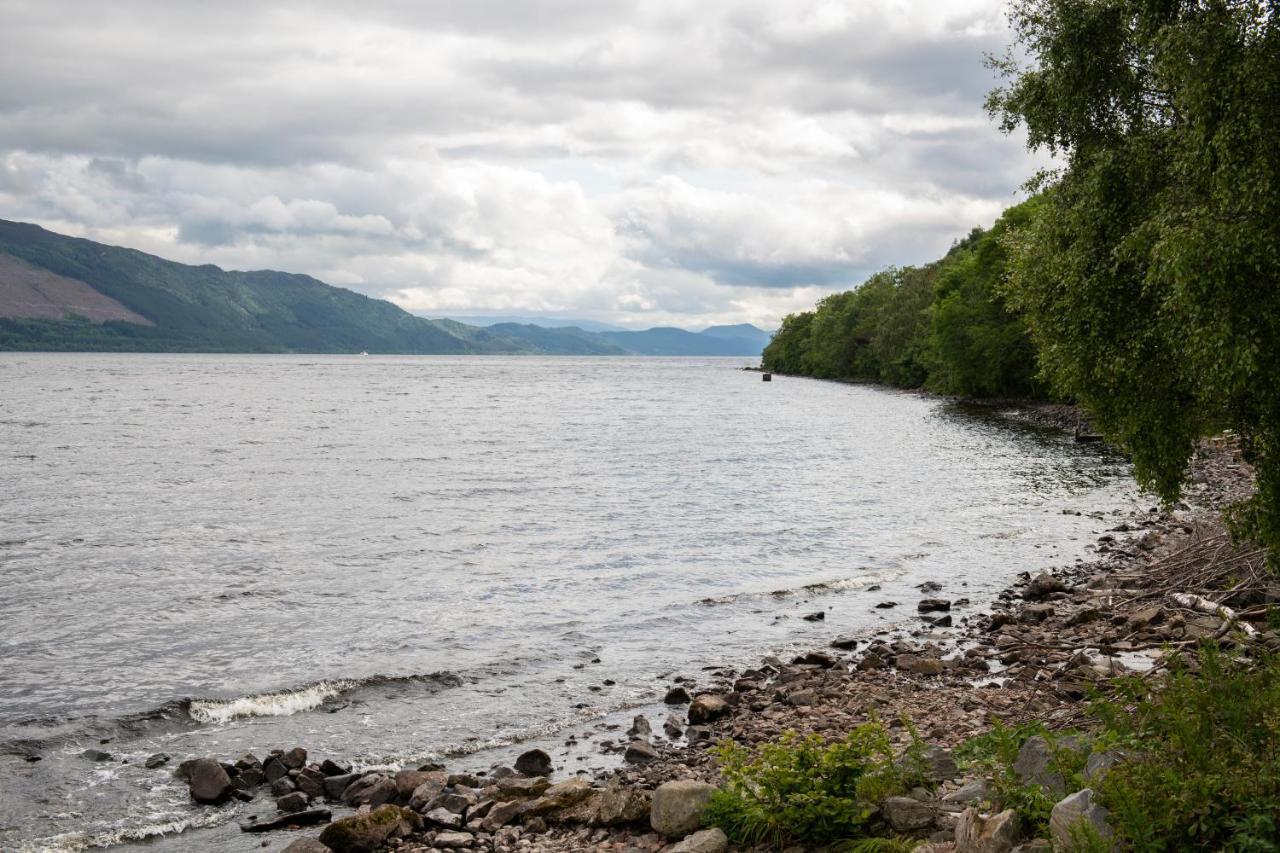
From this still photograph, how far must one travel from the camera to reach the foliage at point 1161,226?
45.0ft

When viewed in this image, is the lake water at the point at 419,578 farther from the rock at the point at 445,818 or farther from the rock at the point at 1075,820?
the rock at the point at 1075,820

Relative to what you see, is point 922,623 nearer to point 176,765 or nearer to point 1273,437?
point 1273,437

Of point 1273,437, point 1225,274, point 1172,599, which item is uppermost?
point 1225,274

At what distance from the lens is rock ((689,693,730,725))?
17094 mm

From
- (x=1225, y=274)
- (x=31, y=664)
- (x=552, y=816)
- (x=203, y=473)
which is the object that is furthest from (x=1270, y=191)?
(x=203, y=473)

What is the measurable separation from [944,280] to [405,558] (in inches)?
4246

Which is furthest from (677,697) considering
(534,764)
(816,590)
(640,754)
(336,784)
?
(816,590)

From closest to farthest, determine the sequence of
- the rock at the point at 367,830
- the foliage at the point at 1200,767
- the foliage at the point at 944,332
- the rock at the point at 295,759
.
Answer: the foliage at the point at 1200,767 < the rock at the point at 367,830 < the rock at the point at 295,759 < the foliage at the point at 944,332

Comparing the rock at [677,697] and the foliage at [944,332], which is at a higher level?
the foliage at [944,332]

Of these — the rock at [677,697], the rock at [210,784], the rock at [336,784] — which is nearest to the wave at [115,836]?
the rock at [210,784]

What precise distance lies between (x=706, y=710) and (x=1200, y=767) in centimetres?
994

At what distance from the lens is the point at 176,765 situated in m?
15.4

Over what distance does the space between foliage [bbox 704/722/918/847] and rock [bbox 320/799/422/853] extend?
4187 mm

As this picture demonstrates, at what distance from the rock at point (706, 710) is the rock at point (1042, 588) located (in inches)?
463
